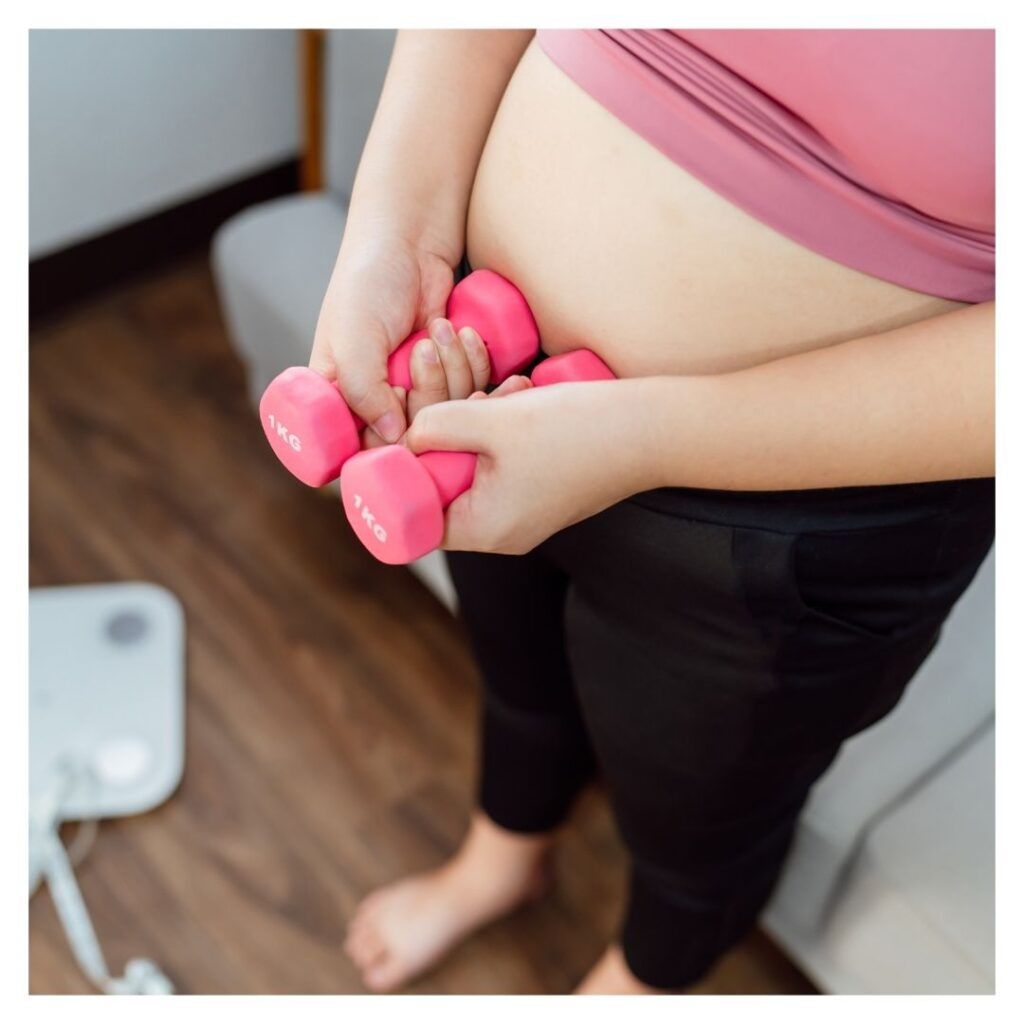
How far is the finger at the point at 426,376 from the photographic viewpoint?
671mm

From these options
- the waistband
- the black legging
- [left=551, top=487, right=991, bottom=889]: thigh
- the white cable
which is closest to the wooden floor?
the white cable

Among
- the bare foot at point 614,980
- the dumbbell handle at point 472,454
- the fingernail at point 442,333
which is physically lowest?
the bare foot at point 614,980

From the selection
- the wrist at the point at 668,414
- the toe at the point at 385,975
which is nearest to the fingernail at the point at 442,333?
the wrist at the point at 668,414

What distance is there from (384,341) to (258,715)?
935mm

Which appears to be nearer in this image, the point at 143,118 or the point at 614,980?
the point at 614,980

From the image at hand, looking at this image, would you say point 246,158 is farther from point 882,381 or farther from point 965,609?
point 882,381

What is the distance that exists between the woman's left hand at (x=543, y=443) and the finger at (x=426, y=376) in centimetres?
4

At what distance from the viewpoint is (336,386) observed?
0.69m

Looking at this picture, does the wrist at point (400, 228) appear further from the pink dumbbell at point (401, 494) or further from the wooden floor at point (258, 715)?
the wooden floor at point (258, 715)

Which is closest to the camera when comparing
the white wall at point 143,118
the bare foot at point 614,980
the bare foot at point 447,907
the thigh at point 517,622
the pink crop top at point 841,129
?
the pink crop top at point 841,129

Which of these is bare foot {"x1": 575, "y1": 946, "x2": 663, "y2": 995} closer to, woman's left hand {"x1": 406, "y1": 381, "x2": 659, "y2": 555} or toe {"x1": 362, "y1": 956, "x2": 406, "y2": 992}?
toe {"x1": 362, "y1": 956, "x2": 406, "y2": 992}

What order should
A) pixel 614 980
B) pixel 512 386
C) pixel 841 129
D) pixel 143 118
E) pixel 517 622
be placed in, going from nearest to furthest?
1. pixel 841 129
2. pixel 512 386
3. pixel 517 622
4. pixel 614 980
5. pixel 143 118

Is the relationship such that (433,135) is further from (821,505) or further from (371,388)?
(821,505)

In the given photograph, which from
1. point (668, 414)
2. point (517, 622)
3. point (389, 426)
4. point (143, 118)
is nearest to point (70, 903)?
point (517, 622)
